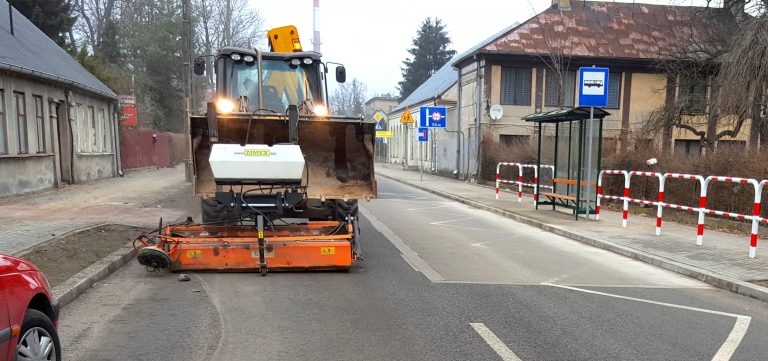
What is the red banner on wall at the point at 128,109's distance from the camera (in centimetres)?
2798

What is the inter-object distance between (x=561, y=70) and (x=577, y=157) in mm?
14346

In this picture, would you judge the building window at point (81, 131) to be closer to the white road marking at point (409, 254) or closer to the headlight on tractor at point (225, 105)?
the white road marking at point (409, 254)

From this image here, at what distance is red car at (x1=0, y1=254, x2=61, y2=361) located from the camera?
123 inches

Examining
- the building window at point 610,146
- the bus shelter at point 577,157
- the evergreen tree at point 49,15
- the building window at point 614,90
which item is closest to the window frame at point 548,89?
the building window at point 614,90

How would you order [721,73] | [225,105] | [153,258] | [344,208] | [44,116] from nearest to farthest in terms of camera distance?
[153,258]
[344,208]
[225,105]
[721,73]
[44,116]

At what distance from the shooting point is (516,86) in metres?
27.4

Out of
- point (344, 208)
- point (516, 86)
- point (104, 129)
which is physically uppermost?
point (516, 86)

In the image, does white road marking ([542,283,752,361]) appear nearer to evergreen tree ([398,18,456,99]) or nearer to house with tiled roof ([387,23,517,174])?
house with tiled roof ([387,23,517,174])

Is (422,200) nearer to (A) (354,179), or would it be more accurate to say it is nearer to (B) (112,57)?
(A) (354,179)

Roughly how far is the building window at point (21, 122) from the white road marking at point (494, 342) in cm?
1515

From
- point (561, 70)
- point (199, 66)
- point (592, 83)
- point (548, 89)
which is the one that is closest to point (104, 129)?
point (199, 66)

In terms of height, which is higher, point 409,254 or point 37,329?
point 37,329

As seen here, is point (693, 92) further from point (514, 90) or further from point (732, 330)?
point (732, 330)

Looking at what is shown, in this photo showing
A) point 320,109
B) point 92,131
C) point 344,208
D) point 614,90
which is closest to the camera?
point 344,208
